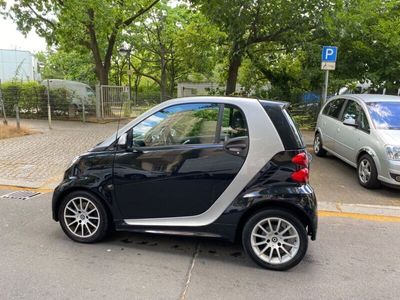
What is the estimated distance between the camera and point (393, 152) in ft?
19.6

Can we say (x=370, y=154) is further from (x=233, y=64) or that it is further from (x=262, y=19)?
(x=233, y=64)

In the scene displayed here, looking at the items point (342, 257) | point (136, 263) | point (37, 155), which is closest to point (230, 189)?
point (136, 263)

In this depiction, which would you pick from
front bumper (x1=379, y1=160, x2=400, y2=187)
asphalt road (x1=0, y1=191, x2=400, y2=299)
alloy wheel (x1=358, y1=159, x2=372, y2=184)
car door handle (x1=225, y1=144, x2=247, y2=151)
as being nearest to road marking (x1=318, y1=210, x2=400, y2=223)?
asphalt road (x1=0, y1=191, x2=400, y2=299)

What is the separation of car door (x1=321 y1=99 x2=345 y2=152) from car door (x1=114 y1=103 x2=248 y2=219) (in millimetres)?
5143

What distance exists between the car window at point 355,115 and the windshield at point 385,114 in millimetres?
160

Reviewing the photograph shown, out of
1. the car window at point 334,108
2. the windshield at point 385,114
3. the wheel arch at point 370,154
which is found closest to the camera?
the wheel arch at point 370,154

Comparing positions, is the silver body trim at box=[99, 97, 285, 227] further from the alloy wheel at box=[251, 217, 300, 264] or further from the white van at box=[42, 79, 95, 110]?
the white van at box=[42, 79, 95, 110]

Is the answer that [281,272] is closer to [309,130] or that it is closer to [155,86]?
[309,130]

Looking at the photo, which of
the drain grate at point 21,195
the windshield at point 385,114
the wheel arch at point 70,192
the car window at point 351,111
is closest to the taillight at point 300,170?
the wheel arch at point 70,192

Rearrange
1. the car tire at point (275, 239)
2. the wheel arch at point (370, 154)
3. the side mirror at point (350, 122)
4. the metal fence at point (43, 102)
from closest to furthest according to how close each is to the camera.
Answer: the car tire at point (275, 239)
the wheel arch at point (370, 154)
the side mirror at point (350, 122)
the metal fence at point (43, 102)

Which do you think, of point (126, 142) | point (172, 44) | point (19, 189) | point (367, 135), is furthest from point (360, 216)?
point (172, 44)

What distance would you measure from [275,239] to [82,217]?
6.91ft

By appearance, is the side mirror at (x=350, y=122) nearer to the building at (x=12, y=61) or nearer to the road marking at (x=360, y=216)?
the road marking at (x=360, y=216)

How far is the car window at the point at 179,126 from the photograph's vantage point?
3820 mm
